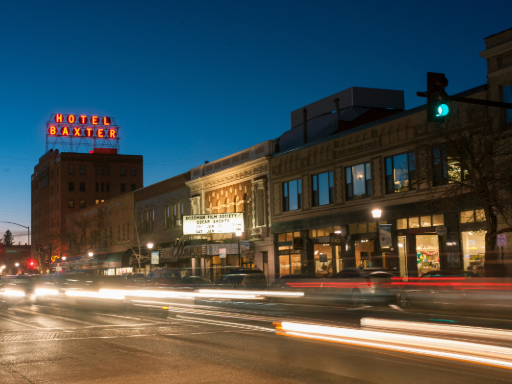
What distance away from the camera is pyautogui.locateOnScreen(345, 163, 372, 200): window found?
3544cm

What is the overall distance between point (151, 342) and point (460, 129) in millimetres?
16193

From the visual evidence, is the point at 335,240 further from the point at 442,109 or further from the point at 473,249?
the point at 442,109

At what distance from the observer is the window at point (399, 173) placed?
3180 cm

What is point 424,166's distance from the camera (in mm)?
26859

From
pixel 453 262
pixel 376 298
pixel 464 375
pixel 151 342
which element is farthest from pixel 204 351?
pixel 453 262

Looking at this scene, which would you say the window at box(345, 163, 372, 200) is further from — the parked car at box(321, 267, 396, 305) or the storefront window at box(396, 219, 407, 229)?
the parked car at box(321, 267, 396, 305)

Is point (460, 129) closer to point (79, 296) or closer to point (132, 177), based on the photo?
point (79, 296)

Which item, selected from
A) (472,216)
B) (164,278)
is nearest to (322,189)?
(164,278)

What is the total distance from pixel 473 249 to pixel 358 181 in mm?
8698

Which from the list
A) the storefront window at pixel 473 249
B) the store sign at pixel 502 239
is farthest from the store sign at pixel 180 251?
the store sign at pixel 502 239

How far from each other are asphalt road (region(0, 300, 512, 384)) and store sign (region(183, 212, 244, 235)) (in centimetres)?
2781

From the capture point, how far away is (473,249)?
29.4 metres

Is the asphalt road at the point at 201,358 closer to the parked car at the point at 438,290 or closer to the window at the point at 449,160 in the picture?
the parked car at the point at 438,290

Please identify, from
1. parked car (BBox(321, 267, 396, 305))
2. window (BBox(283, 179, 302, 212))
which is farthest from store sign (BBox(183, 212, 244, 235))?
parked car (BBox(321, 267, 396, 305))
